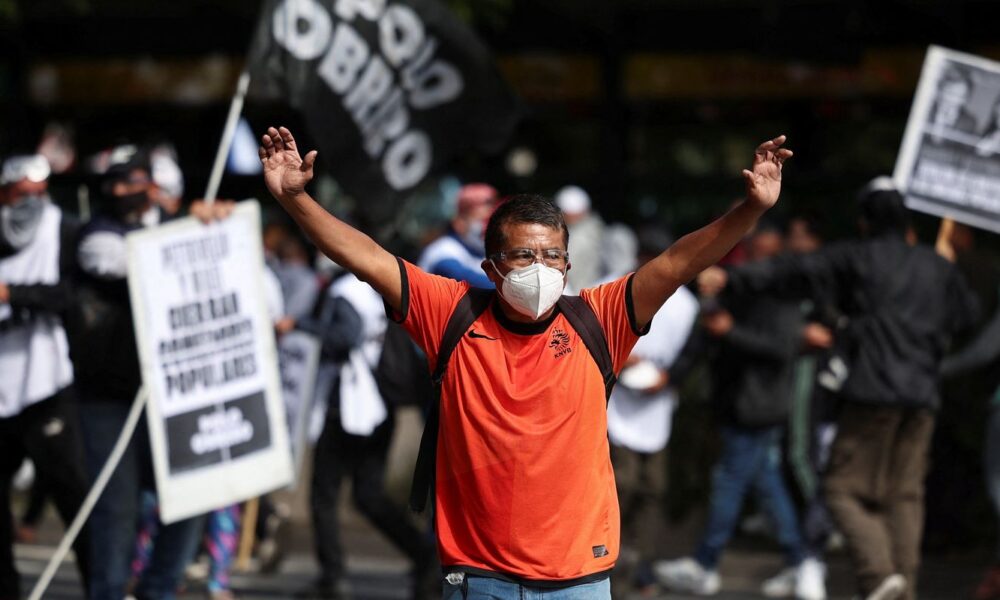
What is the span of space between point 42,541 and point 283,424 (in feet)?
13.6

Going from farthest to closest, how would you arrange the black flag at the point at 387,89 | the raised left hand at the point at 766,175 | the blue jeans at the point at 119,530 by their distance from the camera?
the black flag at the point at 387,89 → the blue jeans at the point at 119,530 → the raised left hand at the point at 766,175

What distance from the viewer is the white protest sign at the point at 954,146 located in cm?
909

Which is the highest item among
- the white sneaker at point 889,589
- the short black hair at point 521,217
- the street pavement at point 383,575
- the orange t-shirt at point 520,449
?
the short black hair at point 521,217

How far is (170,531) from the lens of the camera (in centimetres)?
749

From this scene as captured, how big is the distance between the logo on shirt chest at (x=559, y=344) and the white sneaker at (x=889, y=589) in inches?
144

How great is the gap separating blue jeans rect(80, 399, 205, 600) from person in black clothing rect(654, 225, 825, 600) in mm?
3377

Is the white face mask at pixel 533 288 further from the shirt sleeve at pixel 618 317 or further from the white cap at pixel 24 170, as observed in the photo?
the white cap at pixel 24 170

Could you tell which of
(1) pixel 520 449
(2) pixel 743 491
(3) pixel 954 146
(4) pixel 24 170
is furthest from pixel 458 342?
(2) pixel 743 491

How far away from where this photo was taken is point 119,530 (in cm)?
721

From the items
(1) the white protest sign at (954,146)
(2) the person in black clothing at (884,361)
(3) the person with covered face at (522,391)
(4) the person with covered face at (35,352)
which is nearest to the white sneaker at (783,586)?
(2) the person in black clothing at (884,361)

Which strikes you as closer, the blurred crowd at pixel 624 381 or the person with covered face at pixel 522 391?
the person with covered face at pixel 522 391

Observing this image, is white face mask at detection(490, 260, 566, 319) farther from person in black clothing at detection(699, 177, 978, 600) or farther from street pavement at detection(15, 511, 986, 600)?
street pavement at detection(15, 511, 986, 600)

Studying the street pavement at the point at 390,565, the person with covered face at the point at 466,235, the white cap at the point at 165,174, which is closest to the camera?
the white cap at the point at 165,174

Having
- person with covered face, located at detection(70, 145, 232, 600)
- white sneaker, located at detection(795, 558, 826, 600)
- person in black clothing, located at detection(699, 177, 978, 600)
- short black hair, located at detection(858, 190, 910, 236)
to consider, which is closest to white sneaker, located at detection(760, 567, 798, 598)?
white sneaker, located at detection(795, 558, 826, 600)
